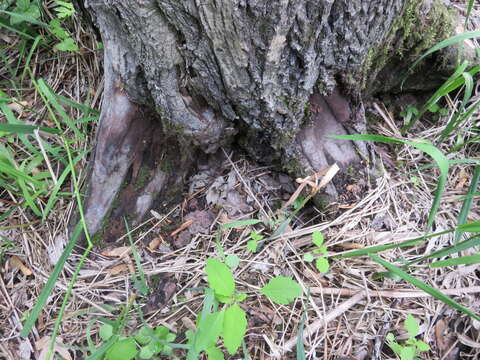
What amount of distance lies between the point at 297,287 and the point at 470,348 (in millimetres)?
737

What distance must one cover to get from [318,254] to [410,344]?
1.36 ft

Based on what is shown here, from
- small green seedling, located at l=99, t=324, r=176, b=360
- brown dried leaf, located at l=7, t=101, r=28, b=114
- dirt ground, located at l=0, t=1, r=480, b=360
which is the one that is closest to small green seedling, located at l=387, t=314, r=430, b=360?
dirt ground, located at l=0, t=1, r=480, b=360

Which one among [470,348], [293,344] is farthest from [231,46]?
[470,348]

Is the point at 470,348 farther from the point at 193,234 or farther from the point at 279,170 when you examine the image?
the point at 193,234

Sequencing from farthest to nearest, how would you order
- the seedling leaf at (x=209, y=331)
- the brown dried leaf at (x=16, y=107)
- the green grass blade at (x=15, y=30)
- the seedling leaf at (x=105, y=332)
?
the brown dried leaf at (x=16, y=107) → the green grass blade at (x=15, y=30) → the seedling leaf at (x=105, y=332) → the seedling leaf at (x=209, y=331)

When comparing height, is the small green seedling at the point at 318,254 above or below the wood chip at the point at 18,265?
above

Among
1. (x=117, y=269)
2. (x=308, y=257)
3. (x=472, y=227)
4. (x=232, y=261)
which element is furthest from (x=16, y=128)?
(x=472, y=227)

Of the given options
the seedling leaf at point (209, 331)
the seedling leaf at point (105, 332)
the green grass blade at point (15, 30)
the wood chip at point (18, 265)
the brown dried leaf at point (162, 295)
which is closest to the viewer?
the seedling leaf at point (209, 331)

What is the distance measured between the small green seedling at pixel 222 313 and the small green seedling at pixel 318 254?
220 mm

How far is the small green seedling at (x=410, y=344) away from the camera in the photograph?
111 centimetres

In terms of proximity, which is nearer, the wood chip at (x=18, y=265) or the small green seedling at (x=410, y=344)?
→ the small green seedling at (x=410, y=344)

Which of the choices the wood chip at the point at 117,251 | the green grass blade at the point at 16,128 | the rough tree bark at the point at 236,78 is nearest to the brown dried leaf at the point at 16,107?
the green grass blade at the point at 16,128

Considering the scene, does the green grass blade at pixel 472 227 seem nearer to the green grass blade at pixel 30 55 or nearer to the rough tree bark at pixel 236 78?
the rough tree bark at pixel 236 78

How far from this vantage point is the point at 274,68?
1.16 m
